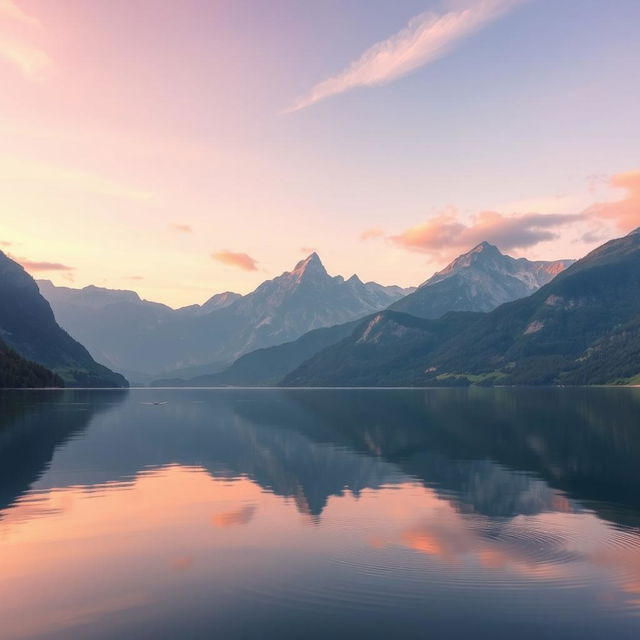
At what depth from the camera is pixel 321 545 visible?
122 feet

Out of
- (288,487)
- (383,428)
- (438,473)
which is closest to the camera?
(288,487)

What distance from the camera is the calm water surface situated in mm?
25547

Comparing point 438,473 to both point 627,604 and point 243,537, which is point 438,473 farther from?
point 627,604

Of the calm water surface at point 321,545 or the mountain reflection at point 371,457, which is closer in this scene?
the calm water surface at point 321,545

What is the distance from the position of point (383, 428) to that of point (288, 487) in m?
68.0

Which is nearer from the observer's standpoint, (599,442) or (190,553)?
(190,553)

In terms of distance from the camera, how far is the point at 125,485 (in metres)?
60.8

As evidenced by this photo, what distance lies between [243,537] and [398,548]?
9.85 metres

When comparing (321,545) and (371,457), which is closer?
(321,545)

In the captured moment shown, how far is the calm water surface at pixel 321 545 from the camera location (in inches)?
1006

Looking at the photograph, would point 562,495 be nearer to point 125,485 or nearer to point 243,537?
point 243,537

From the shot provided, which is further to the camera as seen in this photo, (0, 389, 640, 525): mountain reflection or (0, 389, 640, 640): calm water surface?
(0, 389, 640, 525): mountain reflection

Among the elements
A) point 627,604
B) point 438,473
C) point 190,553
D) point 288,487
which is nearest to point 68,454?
point 288,487

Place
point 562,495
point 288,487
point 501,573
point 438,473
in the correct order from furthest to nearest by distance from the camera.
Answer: point 438,473 → point 288,487 → point 562,495 → point 501,573
